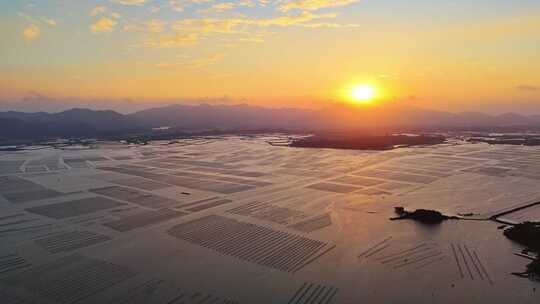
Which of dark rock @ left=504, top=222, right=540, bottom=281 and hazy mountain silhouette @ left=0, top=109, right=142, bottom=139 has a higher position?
hazy mountain silhouette @ left=0, top=109, right=142, bottom=139

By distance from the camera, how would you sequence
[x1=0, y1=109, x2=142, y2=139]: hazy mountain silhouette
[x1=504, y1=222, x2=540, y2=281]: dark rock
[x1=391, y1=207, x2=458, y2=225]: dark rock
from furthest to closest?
1. [x1=0, y1=109, x2=142, y2=139]: hazy mountain silhouette
2. [x1=391, y1=207, x2=458, y2=225]: dark rock
3. [x1=504, y1=222, x2=540, y2=281]: dark rock

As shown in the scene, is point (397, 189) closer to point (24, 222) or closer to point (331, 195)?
point (331, 195)

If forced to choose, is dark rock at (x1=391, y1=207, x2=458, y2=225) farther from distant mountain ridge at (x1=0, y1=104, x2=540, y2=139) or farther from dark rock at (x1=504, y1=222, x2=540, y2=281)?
distant mountain ridge at (x1=0, y1=104, x2=540, y2=139)

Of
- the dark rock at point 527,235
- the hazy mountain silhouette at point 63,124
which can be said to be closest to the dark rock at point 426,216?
the dark rock at point 527,235

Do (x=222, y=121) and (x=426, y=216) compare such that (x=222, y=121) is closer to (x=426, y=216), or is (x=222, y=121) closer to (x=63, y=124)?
(x=63, y=124)

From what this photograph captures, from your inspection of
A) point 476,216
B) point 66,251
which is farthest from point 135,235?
point 476,216

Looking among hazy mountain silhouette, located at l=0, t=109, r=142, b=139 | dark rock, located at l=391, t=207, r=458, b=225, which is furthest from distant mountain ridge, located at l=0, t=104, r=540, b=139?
dark rock, located at l=391, t=207, r=458, b=225

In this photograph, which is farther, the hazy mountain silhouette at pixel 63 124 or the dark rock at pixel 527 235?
the hazy mountain silhouette at pixel 63 124

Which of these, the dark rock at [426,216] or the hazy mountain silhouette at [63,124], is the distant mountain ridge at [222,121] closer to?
the hazy mountain silhouette at [63,124]

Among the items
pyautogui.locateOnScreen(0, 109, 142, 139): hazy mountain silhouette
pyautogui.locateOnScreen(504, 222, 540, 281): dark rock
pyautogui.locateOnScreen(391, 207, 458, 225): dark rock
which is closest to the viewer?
pyautogui.locateOnScreen(504, 222, 540, 281): dark rock
